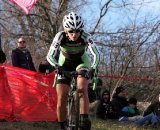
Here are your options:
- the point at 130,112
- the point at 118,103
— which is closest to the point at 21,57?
the point at 118,103

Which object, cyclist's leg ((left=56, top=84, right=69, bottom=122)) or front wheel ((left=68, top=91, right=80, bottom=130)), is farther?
cyclist's leg ((left=56, top=84, right=69, bottom=122))

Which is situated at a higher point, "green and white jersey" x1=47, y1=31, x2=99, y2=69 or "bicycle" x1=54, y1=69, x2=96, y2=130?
"green and white jersey" x1=47, y1=31, x2=99, y2=69

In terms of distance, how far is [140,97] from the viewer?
1833 cm

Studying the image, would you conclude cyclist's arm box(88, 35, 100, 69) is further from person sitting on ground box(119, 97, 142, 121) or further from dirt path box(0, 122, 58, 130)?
person sitting on ground box(119, 97, 142, 121)

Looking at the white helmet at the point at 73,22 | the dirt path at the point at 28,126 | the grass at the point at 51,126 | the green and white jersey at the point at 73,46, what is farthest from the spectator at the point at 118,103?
the white helmet at the point at 73,22

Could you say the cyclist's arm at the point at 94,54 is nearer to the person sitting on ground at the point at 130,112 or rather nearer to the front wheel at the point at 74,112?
the front wheel at the point at 74,112

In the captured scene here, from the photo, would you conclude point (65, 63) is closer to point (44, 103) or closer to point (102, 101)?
point (44, 103)

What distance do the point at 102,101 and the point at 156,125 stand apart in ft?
5.44

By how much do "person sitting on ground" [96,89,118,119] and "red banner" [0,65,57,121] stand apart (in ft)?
5.83

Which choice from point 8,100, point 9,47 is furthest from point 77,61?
point 9,47

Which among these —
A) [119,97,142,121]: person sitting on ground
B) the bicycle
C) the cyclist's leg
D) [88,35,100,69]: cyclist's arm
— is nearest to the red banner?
[119,97,142,121]: person sitting on ground

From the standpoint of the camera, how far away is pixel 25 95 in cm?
898

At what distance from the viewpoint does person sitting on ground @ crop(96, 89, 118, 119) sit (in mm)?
10680

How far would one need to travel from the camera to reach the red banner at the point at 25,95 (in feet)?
28.8
